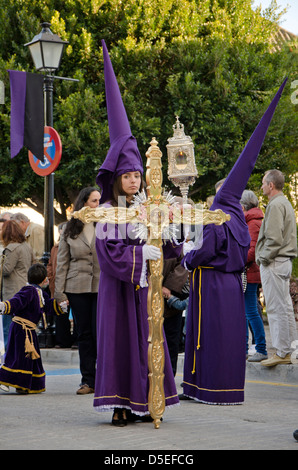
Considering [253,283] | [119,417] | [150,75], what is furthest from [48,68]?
[150,75]

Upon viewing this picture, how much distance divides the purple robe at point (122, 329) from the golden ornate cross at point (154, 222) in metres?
0.13

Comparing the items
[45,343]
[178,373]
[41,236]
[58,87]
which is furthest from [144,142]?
[178,373]

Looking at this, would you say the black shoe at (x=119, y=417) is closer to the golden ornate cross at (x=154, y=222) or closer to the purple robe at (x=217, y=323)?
the golden ornate cross at (x=154, y=222)

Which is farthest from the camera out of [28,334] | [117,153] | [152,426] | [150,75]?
[150,75]

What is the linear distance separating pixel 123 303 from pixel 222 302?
168 cm

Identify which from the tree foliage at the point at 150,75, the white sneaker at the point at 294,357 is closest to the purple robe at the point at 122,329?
the white sneaker at the point at 294,357

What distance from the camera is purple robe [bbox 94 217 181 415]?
5984 mm

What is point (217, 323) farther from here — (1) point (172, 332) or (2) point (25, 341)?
(2) point (25, 341)

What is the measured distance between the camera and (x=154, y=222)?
6047 mm

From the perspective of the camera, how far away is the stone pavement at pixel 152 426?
5.23 m

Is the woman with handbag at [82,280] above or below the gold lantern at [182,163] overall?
below

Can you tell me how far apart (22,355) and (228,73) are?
49.8 feet

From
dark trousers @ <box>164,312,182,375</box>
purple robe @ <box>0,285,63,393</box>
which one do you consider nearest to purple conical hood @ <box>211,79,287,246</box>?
dark trousers @ <box>164,312,182,375</box>

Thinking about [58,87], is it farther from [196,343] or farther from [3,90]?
[196,343]
